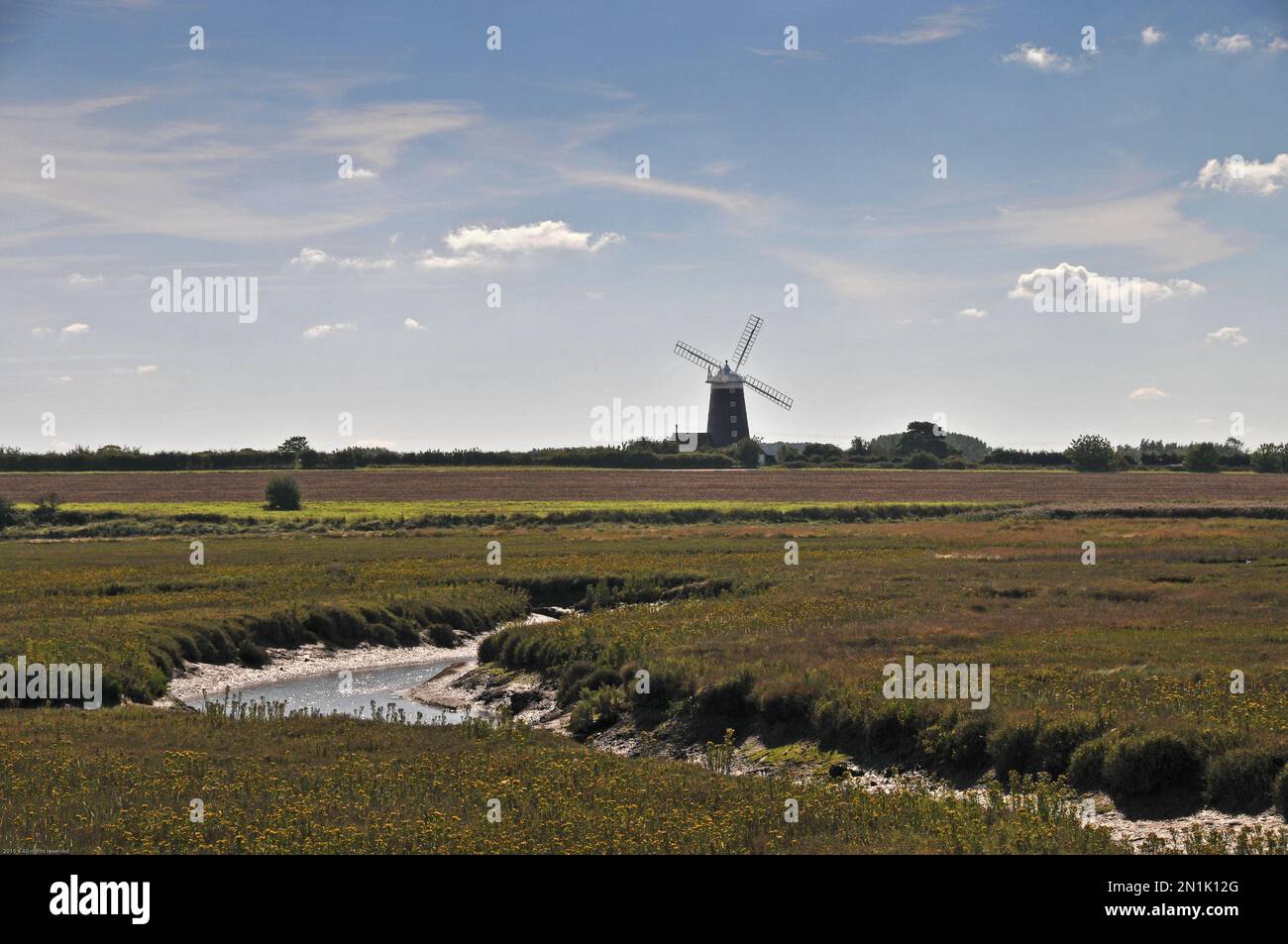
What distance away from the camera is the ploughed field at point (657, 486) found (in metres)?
105

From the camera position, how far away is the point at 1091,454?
173 meters

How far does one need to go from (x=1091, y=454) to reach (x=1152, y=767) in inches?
6453

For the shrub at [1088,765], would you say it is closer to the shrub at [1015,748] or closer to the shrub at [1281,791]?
the shrub at [1015,748]

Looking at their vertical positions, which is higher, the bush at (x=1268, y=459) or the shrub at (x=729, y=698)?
the bush at (x=1268, y=459)

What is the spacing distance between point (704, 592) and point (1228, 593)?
700 inches

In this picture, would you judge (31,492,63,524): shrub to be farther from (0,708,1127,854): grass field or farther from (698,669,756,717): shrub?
(698,669,756,717): shrub

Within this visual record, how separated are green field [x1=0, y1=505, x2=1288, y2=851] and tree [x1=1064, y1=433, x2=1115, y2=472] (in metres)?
112

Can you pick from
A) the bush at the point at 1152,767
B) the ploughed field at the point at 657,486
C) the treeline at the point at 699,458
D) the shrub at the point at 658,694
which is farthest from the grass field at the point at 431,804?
the treeline at the point at 699,458

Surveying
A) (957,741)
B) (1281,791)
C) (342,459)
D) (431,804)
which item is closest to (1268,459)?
(342,459)

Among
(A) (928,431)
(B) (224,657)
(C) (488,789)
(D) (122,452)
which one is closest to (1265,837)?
(C) (488,789)

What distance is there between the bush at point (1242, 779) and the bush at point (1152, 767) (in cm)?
52

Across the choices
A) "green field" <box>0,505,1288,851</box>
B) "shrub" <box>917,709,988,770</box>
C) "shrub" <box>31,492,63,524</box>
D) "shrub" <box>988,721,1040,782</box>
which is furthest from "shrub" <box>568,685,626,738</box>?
"shrub" <box>31,492,63,524</box>
